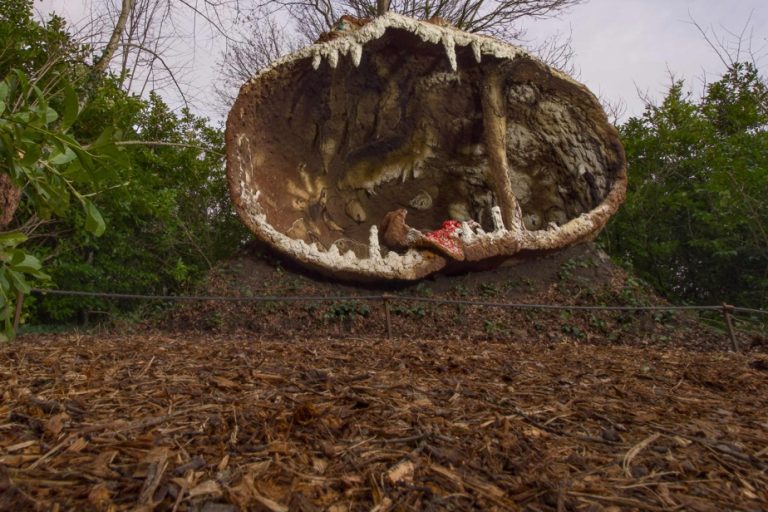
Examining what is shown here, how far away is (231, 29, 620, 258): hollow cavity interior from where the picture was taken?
20.4 feet

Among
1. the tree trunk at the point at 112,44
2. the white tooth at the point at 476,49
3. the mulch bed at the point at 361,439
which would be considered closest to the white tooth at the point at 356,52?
the white tooth at the point at 476,49

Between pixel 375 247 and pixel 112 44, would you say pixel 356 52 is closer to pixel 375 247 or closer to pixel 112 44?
pixel 375 247

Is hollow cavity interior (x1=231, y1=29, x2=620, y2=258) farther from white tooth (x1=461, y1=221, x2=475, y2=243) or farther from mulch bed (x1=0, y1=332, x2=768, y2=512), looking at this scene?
mulch bed (x1=0, y1=332, x2=768, y2=512)

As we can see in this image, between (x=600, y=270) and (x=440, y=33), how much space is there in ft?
10.5

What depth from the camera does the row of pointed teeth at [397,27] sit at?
18.7 ft

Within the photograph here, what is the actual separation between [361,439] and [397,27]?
206 inches

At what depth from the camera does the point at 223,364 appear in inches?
99.2

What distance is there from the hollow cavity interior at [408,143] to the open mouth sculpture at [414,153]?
2 centimetres

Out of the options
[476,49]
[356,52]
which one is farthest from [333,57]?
[476,49]

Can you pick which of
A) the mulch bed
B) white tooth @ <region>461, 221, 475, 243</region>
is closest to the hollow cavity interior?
white tooth @ <region>461, 221, 475, 243</region>

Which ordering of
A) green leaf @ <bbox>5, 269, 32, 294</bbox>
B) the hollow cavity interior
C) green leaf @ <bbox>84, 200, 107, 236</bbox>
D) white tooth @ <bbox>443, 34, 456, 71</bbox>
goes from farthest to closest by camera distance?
1. the hollow cavity interior
2. white tooth @ <bbox>443, 34, 456, 71</bbox>
3. green leaf @ <bbox>5, 269, 32, 294</bbox>
4. green leaf @ <bbox>84, 200, 107, 236</bbox>

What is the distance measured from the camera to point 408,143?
24.2 ft

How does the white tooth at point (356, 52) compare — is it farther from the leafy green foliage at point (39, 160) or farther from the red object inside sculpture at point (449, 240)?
the leafy green foliage at point (39, 160)

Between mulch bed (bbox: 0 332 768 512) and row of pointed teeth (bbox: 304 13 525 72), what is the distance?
407 cm
